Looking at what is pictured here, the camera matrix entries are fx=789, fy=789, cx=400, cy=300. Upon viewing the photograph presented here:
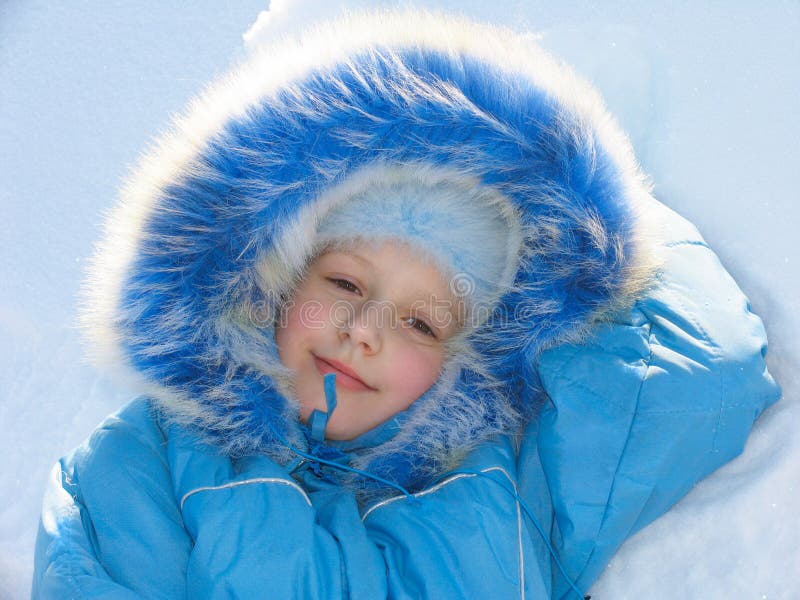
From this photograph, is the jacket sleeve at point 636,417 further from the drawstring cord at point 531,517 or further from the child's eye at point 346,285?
the child's eye at point 346,285

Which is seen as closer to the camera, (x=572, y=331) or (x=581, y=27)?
(x=572, y=331)

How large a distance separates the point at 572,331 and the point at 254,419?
470 millimetres

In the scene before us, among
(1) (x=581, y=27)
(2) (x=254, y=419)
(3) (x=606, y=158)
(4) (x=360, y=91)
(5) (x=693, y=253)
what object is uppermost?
(1) (x=581, y=27)

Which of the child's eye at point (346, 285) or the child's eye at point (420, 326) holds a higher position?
the child's eye at point (346, 285)

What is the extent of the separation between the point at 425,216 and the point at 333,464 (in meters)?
0.38

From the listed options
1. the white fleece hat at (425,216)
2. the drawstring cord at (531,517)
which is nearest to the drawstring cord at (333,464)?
the drawstring cord at (531,517)

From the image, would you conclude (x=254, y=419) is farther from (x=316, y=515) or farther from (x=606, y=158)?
(x=606, y=158)

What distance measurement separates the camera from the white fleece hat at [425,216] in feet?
3.70

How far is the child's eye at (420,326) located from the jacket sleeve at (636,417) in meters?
0.17

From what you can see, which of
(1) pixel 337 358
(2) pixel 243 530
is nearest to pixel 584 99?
(1) pixel 337 358

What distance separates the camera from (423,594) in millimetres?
993

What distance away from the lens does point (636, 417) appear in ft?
3.65

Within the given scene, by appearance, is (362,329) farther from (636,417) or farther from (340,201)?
(636,417)

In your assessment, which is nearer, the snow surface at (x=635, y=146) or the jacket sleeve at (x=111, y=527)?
the jacket sleeve at (x=111, y=527)
